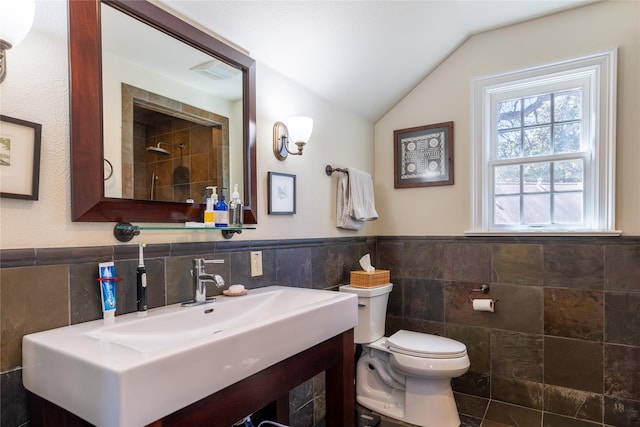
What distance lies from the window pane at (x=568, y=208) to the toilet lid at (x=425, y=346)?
3.39 feet

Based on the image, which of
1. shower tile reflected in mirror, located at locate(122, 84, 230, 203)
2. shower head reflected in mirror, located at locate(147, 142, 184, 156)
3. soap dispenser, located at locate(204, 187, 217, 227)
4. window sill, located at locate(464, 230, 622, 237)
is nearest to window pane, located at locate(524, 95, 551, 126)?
window sill, located at locate(464, 230, 622, 237)

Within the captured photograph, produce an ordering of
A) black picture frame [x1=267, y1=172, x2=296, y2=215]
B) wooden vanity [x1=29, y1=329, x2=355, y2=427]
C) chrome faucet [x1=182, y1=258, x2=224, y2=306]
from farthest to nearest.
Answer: black picture frame [x1=267, y1=172, x2=296, y2=215] → chrome faucet [x1=182, y1=258, x2=224, y2=306] → wooden vanity [x1=29, y1=329, x2=355, y2=427]

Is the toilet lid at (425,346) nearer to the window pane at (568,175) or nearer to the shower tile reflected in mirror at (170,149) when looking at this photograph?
the window pane at (568,175)

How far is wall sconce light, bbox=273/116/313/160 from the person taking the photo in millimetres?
1899

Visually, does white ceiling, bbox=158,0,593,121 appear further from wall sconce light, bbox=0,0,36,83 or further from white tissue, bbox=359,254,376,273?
white tissue, bbox=359,254,376,273

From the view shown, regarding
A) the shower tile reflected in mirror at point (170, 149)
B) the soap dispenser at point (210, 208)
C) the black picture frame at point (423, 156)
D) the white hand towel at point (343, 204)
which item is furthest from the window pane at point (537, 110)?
the soap dispenser at point (210, 208)

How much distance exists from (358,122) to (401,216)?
802 mm

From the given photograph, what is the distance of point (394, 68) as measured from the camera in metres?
2.38

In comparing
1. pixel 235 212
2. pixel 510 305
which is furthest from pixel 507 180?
pixel 235 212

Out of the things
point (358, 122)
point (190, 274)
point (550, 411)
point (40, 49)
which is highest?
point (358, 122)

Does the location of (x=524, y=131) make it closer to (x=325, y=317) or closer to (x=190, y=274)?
(x=325, y=317)

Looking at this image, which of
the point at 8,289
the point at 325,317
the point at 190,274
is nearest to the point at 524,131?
the point at 325,317

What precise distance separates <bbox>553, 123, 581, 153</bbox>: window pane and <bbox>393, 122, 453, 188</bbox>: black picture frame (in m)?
0.64

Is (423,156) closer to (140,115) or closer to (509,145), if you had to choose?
(509,145)
